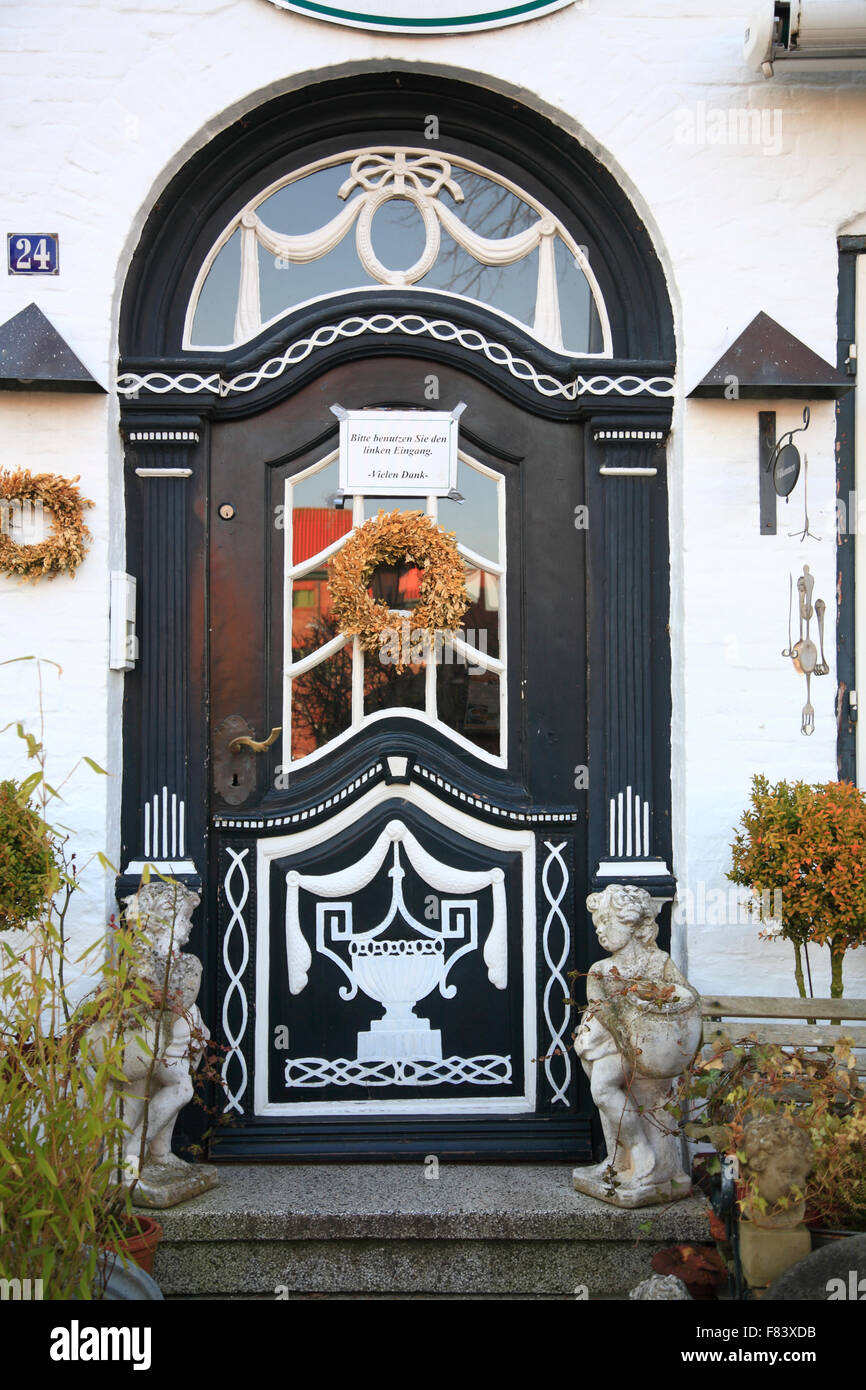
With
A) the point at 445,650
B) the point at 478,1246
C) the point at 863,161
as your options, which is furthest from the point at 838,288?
the point at 478,1246

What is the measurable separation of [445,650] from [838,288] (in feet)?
6.23

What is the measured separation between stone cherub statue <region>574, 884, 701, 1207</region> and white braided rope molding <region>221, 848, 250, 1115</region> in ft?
4.04

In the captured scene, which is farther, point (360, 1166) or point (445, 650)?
point (445, 650)

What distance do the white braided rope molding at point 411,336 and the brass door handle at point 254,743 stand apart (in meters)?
1.23

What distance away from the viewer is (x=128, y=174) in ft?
13.9

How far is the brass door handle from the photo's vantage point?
14.3 ft

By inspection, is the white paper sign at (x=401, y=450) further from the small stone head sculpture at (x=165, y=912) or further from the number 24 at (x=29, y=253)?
the small stone head sculpture at (x=165, y=912)

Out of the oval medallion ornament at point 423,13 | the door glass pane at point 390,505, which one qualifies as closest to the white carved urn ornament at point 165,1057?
the door glass pane at point 390,505

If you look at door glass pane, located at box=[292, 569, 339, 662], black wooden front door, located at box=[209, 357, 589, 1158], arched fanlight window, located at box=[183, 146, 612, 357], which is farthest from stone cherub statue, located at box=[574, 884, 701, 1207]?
arched fanlight window, located at box=[183, 146, 612, 357]

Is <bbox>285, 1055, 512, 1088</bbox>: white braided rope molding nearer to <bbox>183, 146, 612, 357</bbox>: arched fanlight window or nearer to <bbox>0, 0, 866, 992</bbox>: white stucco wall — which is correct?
<bbox>0, 0, 866, 992</bbox>: white stucco wall

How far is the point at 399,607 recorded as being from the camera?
442 cm
